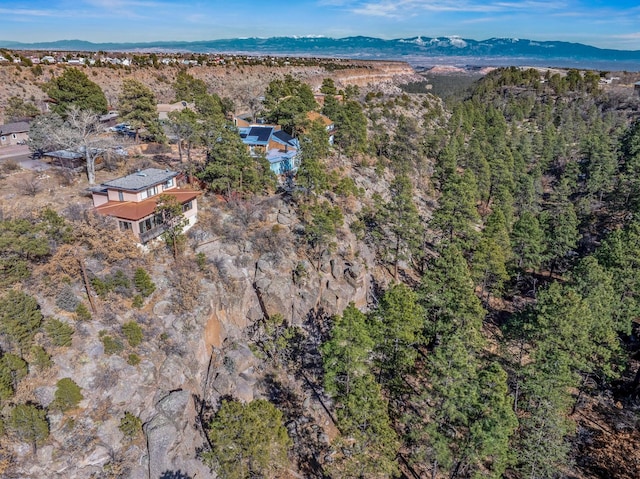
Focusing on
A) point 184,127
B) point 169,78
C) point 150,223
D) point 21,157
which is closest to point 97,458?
point 150,223

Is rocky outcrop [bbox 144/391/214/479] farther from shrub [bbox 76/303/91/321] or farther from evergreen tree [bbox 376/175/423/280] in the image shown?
evergreen tree [bbox 376/175/423/280]

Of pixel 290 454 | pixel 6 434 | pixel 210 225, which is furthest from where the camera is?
pixel 210 225

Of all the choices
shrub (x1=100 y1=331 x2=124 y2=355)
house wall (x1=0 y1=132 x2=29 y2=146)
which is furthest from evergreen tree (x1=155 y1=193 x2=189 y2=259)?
house wall (x1=0 y1=132 x2=29 y2=146)

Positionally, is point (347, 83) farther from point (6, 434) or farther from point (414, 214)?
point (6, 434)

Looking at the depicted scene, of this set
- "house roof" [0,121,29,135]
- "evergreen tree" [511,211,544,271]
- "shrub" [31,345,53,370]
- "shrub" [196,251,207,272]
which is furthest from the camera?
"house roof" [0,121,29,135]

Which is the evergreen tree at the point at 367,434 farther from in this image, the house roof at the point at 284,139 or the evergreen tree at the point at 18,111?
the evergreen tree at the point at 18,111

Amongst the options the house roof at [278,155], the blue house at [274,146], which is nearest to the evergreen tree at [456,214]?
the blue house at [274,146]

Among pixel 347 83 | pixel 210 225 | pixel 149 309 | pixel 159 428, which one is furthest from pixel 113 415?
pixel 347 83
